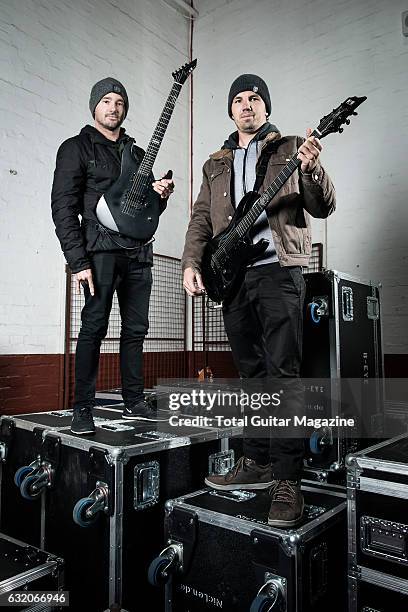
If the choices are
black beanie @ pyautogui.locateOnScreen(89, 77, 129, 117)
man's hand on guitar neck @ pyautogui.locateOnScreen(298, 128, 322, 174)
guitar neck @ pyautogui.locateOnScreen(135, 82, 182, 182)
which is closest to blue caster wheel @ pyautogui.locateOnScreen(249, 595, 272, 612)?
man's hand on guitar neck @ pyautogui.locateOnScreen(298, 128, 322, 174)

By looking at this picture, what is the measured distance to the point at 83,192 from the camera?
1.88m

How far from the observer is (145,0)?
180 inches

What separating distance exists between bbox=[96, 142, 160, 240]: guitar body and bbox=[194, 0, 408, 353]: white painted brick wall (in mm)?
2221

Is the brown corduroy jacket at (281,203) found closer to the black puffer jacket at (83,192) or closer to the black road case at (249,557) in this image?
A: the black puffer jacket at (83,192)

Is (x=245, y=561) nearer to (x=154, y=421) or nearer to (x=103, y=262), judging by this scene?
(x=154, y=421)

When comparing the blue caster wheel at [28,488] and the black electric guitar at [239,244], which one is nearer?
the black electric guitar at [239,244]

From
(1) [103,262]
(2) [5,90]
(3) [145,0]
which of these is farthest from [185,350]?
(3) [145,0]

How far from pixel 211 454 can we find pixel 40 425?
2.17 ft

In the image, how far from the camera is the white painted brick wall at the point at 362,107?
353 centimetres

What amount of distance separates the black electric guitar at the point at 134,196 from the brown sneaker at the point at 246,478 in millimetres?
913

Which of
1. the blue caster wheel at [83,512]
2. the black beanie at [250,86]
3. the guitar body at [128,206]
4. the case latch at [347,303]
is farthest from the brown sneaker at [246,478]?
the black beanie at [250,86]

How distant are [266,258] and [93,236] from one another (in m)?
0.68

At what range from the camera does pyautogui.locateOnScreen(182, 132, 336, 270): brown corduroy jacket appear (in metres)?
1.50

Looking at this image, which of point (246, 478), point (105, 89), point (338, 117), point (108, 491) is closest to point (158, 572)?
point (108, 491)
